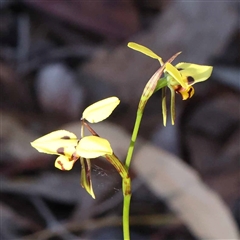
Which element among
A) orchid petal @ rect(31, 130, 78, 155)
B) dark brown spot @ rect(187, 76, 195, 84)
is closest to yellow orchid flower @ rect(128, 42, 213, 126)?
dark brown spot @ rect(187, 76, 195, 84)

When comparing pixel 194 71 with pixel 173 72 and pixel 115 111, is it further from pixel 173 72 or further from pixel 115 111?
pixel 115 111

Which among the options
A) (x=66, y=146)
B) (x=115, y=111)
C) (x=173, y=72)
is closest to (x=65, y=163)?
(x=66, y=146)

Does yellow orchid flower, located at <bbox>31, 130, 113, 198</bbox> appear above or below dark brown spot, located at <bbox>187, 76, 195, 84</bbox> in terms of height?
below

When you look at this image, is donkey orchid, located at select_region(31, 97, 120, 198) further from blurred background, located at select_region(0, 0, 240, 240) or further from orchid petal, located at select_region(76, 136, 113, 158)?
blurred background, located at select_region(0, 0, 240, 240)

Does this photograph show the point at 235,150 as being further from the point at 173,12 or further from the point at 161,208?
the point at 173,12

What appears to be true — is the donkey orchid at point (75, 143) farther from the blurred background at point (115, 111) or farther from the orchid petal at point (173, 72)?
the blurred background at point (115, 111)

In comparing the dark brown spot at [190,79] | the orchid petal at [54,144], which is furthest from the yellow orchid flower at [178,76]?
the orchid petal at [54,144]

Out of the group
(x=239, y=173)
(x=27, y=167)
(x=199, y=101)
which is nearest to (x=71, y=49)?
(x=199, y=101)
